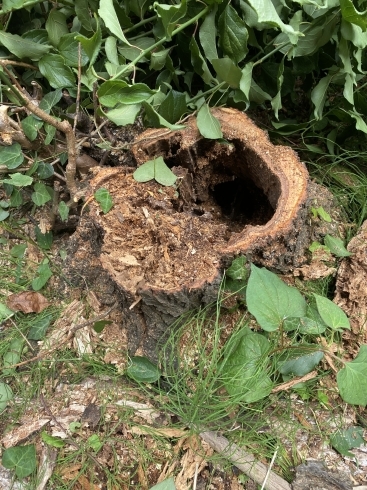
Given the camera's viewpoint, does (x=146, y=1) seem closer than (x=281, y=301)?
No

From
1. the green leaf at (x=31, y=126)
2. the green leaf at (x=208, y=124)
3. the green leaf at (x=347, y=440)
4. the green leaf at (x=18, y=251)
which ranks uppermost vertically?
the green leaf at (x=208, y=124)

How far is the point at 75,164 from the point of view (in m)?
1.20

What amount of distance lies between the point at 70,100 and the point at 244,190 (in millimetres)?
583

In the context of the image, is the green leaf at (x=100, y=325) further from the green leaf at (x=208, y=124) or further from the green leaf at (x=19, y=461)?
the green leaf at (x=208, y=124)

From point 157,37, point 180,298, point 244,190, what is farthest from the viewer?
point 244,190

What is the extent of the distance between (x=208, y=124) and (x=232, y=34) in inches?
9.0

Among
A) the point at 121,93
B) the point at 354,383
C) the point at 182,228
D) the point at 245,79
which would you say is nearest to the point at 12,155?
the point at 121,93

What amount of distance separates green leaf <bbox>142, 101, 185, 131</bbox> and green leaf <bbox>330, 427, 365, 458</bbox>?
2.79 feet

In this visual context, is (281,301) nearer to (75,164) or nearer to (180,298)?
(180,298)

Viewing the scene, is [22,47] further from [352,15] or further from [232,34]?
[352,15]

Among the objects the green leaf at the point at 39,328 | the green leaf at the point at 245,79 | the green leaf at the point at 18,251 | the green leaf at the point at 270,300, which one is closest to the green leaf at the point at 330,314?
the green leaf at the point at 270,300

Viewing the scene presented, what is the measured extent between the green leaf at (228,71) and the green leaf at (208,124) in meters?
0.09

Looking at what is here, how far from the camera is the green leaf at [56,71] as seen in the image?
1.21 m

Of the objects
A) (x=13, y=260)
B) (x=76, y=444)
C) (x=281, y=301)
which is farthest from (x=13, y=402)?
(x=281, y=301)
